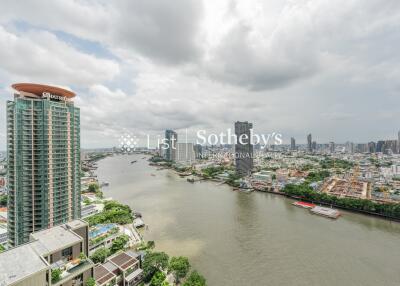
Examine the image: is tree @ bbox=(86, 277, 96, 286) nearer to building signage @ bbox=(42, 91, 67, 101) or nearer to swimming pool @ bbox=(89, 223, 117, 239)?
swimming pool @ bbox=(89, 223, 117, 239)

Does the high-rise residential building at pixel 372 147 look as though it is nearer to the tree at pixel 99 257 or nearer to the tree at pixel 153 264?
the tree at pixel 153 264

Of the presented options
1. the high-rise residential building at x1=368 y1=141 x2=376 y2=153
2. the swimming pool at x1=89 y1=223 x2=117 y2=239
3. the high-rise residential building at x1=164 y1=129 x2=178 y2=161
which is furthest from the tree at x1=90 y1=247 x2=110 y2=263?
the high-rise residential building at x1=368 y1=141 x2=376 y2=153

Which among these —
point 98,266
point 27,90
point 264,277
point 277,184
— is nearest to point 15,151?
point 27,90

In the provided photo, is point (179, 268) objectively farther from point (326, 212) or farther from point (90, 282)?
point (326, 212)

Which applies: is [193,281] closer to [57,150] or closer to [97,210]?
[57,150]

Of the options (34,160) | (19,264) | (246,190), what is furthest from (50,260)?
(246,190)

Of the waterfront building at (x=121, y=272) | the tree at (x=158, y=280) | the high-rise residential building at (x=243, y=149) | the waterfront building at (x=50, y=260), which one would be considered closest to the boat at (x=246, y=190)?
the high-rise residential building at (x=243, y=149)

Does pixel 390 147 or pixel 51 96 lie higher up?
pixel 51 96
